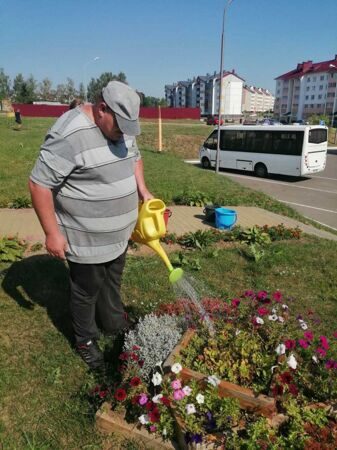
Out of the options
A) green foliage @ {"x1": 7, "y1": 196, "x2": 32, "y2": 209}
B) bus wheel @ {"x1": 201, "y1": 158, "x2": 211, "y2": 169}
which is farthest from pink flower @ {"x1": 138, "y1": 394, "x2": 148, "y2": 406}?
bus wheel @ {"x1": 201, "y1": 158, "x2": 211, "y2": 169}

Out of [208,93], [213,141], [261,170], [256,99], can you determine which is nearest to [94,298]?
[261,170]

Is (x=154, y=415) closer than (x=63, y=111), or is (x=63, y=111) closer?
(x=154, y=415)

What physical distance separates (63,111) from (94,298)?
56.7 m

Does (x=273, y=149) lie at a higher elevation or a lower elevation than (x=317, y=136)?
lower

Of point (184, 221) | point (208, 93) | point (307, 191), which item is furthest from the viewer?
point (208, 93)

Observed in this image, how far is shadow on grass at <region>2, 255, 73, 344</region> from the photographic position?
3.60m

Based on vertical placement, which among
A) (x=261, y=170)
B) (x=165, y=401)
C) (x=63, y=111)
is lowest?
(x=261, y=170)

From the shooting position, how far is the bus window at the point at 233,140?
17516 mm

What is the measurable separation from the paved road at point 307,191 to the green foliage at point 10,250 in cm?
690

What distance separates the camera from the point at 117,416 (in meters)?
2.29

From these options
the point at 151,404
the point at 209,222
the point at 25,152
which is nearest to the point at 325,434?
the point at 151,404

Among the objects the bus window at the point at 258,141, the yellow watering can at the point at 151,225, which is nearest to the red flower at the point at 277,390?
the yellow watering can at the point at 151,225

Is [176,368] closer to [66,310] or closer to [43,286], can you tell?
[66,310]

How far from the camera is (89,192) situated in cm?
236
